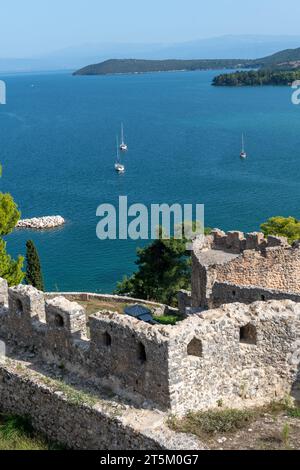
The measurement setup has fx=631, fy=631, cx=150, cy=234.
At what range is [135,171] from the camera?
9575 cm

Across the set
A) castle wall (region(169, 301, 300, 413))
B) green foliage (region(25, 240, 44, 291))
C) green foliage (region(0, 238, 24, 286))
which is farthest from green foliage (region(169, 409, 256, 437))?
green foliage (region(25, 240, 44, 291))

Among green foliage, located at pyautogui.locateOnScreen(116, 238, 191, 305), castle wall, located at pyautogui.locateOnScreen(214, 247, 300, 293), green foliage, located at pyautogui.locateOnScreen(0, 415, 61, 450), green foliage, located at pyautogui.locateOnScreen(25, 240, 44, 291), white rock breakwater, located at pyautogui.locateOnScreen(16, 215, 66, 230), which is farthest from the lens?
white rock breakwater, located at pyautogui.locateOnScreen(16, 215, 66, 230)

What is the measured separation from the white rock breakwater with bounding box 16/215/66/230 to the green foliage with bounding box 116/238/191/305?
31.9m

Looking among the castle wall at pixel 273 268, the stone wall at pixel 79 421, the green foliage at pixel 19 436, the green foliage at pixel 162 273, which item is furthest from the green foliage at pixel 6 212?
the green foliage at pixel 162 273

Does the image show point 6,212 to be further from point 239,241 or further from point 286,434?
point 286,434

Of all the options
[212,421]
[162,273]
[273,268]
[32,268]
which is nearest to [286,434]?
[212,421]

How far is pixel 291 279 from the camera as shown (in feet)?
63.2

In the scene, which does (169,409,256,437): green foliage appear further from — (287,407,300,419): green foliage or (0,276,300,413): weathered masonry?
(287,407,300,419): green foliage

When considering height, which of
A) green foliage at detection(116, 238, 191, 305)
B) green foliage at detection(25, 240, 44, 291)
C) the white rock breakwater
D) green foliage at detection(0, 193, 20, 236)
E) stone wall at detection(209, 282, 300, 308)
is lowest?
the white rock breakwater

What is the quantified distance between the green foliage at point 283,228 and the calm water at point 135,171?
16.3 metres

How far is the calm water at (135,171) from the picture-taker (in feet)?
199

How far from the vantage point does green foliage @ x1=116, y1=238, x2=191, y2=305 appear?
1432 inches

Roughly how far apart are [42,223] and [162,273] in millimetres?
33837
